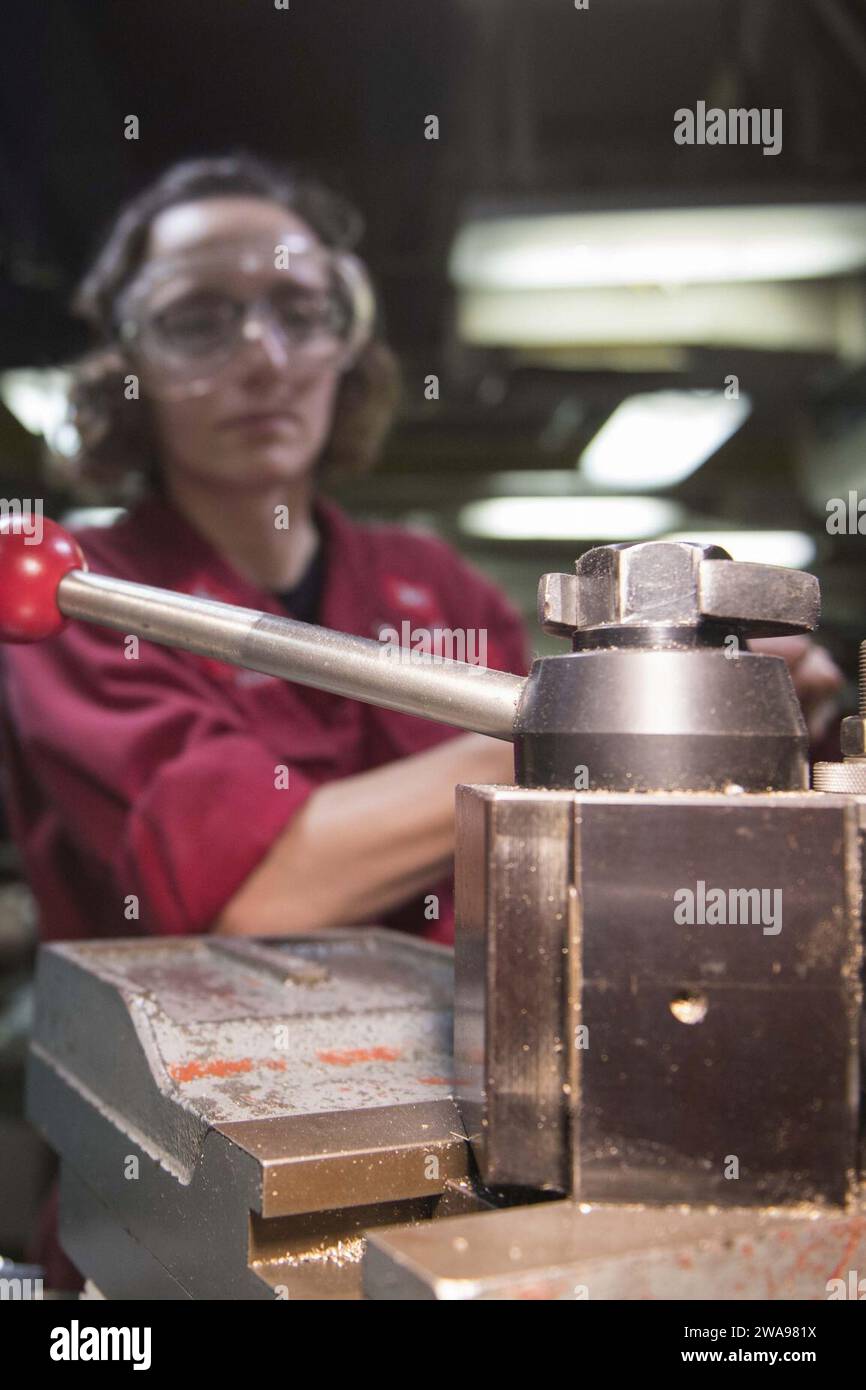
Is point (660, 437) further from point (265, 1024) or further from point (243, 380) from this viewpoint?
point (265, 1024)

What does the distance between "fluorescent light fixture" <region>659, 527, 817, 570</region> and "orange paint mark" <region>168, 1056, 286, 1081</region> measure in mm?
3997

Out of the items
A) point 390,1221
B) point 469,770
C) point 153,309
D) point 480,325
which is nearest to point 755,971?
point 390,1221

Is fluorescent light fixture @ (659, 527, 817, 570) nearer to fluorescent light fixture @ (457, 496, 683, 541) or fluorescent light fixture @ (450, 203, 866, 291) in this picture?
fluorescent light fixture @ (457, 496, 683, 541)

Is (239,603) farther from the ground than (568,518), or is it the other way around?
(568,518)

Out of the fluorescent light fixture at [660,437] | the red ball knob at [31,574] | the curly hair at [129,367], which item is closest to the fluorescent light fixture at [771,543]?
the fluorescent light fixture at [660,437]

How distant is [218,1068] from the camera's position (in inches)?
21.8

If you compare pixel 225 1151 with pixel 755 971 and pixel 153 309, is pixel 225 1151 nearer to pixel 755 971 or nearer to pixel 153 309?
pixel 755 971

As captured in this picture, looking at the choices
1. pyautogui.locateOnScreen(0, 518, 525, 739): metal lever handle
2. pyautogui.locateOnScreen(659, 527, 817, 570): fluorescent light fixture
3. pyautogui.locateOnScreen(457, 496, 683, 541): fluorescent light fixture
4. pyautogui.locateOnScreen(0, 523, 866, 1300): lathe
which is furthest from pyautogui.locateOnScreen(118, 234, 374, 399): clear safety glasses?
pyautogui.locateOnScreen(659, 527, 817, 570): fluorescent light fixture

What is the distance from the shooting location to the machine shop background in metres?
1.76

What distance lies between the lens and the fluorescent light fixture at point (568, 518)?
4.39m

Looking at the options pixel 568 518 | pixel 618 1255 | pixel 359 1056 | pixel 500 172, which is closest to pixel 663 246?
pixel 500 172

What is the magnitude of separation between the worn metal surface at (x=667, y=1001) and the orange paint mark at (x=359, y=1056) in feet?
0.58

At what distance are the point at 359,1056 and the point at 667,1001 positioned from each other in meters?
0.25

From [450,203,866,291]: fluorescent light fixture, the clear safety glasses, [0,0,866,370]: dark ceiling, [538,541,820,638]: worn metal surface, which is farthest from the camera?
[450,203,866,291]: fluorescent light fixture
